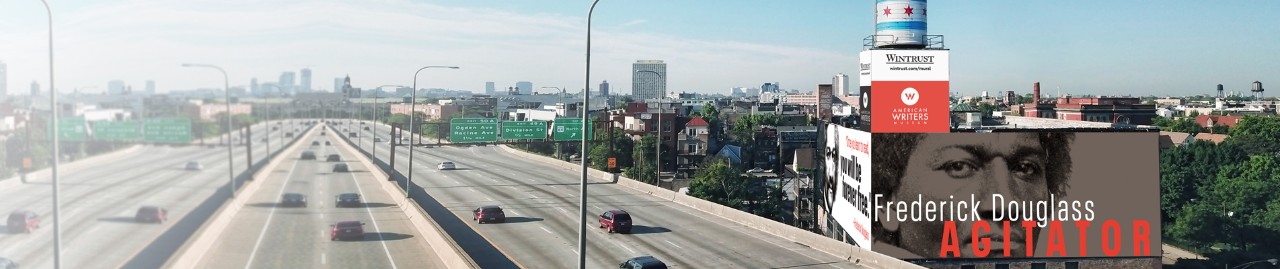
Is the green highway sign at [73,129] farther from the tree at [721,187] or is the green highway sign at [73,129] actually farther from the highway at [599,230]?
the tree at [721,187]

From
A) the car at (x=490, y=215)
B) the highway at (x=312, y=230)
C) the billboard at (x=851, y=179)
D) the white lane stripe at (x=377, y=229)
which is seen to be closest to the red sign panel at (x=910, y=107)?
the billboard at (x=851, y=179)

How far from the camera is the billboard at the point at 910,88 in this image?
54.5m

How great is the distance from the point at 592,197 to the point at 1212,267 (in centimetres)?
4526

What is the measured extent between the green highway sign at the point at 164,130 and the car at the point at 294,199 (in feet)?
65.8

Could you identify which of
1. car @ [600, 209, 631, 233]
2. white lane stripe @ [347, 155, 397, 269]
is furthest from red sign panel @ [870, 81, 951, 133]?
white lane stripe @ [347, 155, 397, 269]

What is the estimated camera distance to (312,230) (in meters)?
43.1

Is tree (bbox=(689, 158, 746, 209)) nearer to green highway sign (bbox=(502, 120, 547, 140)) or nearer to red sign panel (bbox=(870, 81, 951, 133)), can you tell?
green highway sign (bbox=(502, 120, 547, 140))

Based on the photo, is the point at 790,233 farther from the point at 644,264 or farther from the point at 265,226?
the point at 265,226

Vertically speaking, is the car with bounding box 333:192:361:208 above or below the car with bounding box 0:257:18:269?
below

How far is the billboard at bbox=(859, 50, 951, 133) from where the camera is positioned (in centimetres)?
5450

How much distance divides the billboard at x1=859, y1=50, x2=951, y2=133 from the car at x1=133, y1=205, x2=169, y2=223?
38.1m

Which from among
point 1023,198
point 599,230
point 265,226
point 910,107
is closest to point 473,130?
point 599,230

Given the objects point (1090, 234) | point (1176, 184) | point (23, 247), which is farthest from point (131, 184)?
point (1176, 184)

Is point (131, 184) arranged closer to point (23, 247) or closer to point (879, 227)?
point (23, 247)
